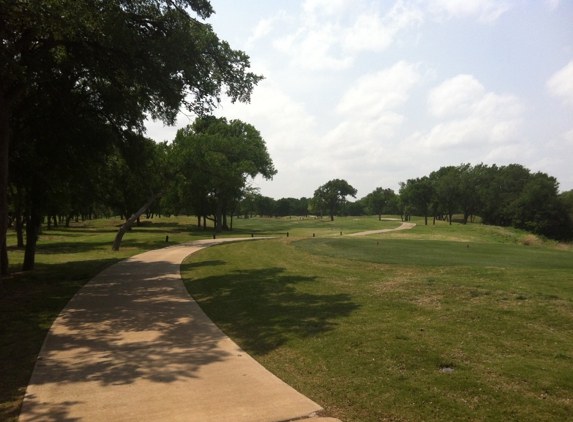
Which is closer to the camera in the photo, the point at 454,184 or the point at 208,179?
the point at 208,179

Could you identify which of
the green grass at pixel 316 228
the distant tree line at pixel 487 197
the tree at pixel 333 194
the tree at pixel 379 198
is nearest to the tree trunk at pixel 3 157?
the green grass at pixel 316 228

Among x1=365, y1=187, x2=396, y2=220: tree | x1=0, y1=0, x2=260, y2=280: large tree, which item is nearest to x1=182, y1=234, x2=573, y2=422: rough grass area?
x1=0, y1=0, x2=260, y2=280: large tree

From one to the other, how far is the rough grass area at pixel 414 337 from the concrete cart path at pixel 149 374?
0.57m

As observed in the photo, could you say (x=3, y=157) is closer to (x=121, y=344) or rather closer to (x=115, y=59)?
(x=115, y=59)

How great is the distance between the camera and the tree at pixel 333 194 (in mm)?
106938

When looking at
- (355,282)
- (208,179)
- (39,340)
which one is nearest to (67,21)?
(39,340)

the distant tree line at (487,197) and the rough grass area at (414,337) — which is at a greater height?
the distant tree line at (487,197)

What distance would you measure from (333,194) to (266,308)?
9696 cm

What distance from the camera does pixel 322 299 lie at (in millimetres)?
11039

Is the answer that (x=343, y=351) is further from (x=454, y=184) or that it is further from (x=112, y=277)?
(x=454, y=184)

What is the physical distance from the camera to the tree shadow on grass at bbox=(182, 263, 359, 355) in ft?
26.9

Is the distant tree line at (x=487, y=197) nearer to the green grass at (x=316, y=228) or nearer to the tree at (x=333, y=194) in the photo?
the tree at (x=333, y=194)

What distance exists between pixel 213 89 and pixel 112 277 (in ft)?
29.1

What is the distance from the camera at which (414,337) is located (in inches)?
286
